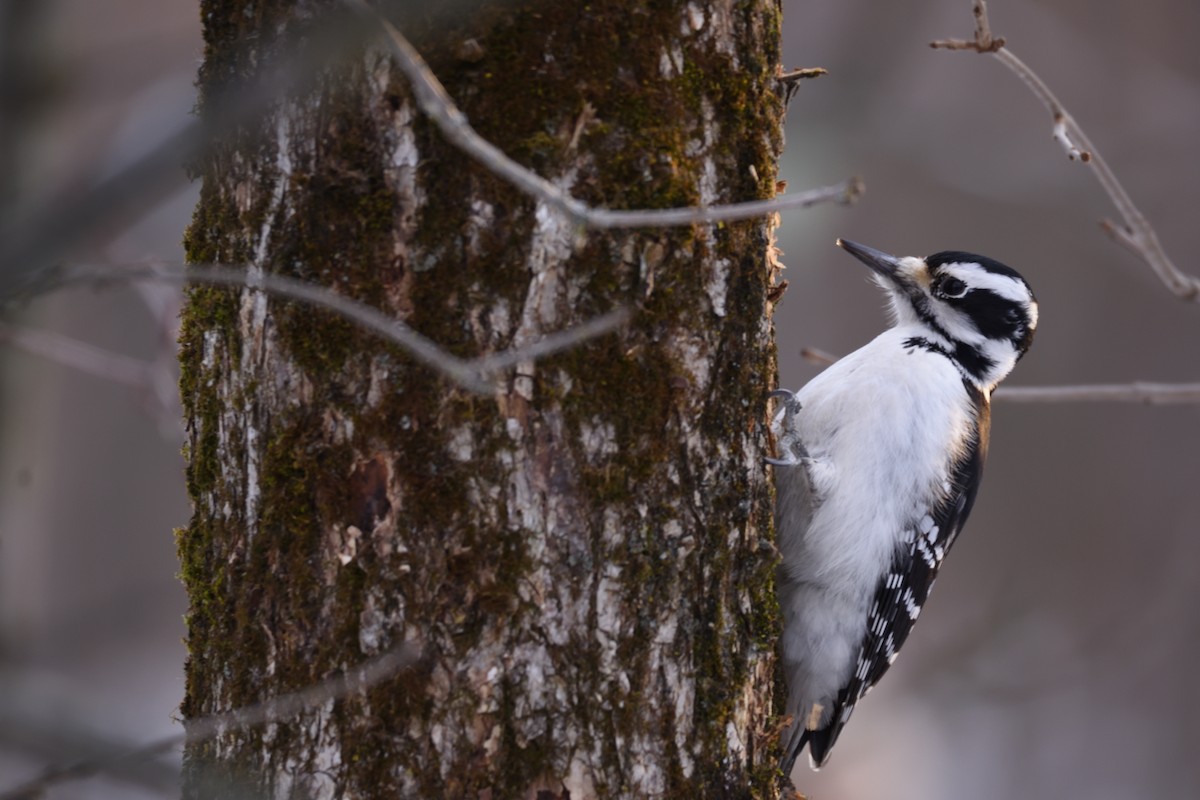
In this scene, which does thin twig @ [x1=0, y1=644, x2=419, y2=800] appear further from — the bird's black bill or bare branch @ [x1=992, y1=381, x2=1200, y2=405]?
the bird's black bill

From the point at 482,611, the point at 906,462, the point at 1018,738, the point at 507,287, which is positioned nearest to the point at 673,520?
the point at 482,611

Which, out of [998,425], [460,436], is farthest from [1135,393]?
[998,425]

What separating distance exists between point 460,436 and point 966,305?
2471 millimetres

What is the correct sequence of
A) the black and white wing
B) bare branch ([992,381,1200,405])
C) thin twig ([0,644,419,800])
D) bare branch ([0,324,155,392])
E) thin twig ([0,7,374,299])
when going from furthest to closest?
the black and white wing < bare branch ([992,381,1200,405]) < bare branch ([0,324,155,392]) < thin twig ([0,644,419,800]) < thin twig ([0,7,374,299])

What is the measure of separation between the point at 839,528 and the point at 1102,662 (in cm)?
672

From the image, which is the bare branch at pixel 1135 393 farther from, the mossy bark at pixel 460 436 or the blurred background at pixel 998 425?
the blurred background at pixel 998 425

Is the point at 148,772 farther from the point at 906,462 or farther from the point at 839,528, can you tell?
the point at 906,462

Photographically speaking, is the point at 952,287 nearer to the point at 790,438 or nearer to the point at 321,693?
the point at 790,438

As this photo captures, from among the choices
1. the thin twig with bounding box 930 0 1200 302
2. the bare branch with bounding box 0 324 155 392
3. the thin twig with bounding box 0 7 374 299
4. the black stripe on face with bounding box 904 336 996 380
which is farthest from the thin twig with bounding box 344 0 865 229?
the black stripe on face with bounding box 904 336 996 380

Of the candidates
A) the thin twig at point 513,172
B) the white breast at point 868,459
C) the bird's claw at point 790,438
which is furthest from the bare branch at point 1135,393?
the thin twig at point 513,172

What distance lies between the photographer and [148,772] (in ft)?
4.55

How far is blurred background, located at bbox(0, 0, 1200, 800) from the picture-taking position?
8.09m

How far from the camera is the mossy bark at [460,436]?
6.86ft

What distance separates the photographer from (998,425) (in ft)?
32.4
